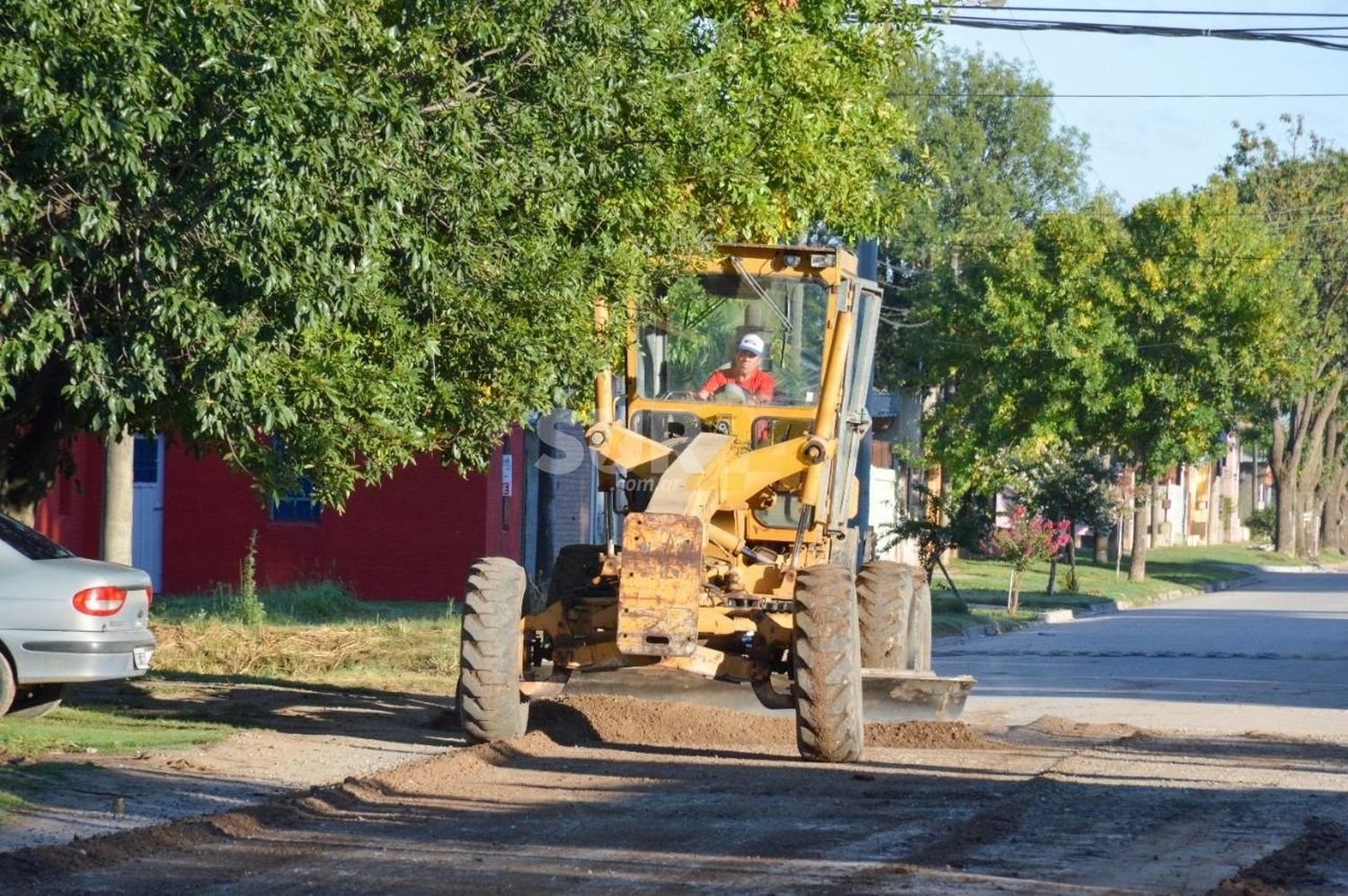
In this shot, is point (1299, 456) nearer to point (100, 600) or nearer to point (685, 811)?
point (100, 600)

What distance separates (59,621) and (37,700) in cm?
134

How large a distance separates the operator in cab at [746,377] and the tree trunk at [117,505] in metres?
6.64

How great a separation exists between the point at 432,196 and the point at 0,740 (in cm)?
440

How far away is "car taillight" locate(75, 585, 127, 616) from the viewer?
12.4 meters

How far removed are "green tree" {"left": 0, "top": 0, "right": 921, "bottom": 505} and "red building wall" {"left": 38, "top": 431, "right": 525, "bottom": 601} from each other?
11.7 m

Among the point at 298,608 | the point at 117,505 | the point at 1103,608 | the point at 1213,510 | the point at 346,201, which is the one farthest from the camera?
the point at 1213,510

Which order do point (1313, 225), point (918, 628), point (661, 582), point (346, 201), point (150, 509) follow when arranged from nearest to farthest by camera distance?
point (346, 201) → point (661, 582) → point (918, 628) → point (150, 509) → point (1313, 225)

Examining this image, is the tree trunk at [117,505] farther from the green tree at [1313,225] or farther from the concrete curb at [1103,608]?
the green tree at [1313,225]

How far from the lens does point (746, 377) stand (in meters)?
13.2

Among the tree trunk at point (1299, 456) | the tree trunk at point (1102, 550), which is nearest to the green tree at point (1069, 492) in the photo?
the tree trunk at point (1102, 550)

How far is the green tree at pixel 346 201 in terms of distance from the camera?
9.37 metres

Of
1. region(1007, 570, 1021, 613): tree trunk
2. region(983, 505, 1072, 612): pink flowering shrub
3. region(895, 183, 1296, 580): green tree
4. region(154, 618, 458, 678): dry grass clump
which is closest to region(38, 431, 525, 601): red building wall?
region(154, 618, 458, 678): dry grass clump

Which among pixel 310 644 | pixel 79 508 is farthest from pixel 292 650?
pixel 79 508

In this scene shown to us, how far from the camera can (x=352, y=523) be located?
87.6 feet
